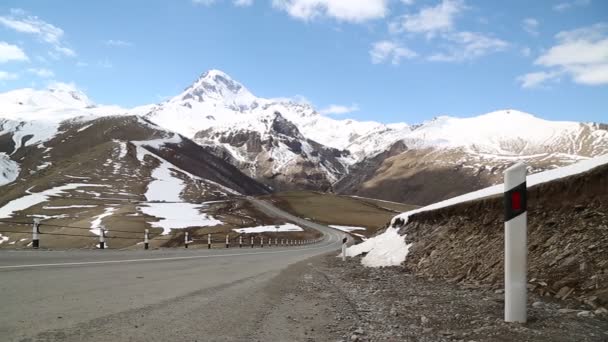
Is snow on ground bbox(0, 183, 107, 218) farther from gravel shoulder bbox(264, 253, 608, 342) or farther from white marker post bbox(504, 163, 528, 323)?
white marker post bbox(504, 163, 528, 323)

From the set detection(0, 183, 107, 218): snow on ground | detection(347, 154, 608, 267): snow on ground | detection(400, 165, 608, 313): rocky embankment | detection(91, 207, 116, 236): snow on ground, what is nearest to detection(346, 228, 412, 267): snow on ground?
detection(347, 154, 608, 267): snow on ground

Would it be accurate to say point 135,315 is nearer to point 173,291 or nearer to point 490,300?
point 173,291

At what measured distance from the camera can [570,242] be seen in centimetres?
845

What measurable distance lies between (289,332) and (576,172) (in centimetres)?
685

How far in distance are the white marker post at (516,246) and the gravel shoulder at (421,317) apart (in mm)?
227

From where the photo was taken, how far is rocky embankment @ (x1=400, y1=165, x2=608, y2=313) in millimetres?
7398

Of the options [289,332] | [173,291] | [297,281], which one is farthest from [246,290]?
[289,332]

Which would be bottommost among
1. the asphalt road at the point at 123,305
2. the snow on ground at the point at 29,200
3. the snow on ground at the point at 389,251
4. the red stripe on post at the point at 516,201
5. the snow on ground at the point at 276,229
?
the snow on ground at the point at 276,229

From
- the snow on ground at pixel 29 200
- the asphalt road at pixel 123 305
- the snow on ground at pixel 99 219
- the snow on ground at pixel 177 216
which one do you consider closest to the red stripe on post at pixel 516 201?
the asphalt road at pixel 123 305

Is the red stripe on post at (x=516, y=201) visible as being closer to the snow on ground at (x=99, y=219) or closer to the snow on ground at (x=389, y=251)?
the snow on ground at (x=389, y=251)

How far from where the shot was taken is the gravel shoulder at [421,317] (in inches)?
230

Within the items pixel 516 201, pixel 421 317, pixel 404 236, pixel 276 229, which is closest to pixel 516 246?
pixel 516 201

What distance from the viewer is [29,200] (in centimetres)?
16900

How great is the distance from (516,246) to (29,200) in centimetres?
18883
